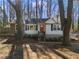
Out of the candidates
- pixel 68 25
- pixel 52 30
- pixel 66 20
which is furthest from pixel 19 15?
pixel 52 30

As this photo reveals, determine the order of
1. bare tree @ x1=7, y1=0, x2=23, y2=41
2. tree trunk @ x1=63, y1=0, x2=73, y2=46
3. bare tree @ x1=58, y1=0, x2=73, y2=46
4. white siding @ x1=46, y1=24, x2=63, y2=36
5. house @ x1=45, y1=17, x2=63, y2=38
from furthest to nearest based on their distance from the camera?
1. white siding @ x1=46, y1=24, x2=63, y2=36
2. house @ x1=45, y1=17, x2=63, y2=38
3. bare tree @ x1=7, y1=0, x2=23, y2=41
4. bare tree @ x1=58, y1=0, x2=73, y2=46
5. tree trunk @ x1=63, y1=0, x2=73, y2=46

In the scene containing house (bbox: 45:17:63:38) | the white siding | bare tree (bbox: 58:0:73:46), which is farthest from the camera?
the white siding

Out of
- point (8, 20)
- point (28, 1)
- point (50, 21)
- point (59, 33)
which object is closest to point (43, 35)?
point (59, 33)

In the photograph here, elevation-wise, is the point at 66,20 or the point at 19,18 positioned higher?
the point at 19,18

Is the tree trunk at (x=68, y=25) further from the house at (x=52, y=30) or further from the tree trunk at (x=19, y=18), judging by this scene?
the house at (x=52, y=30)

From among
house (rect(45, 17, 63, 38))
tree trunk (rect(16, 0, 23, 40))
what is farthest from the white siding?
tree trunk (rect(16, 0, 23, 40))

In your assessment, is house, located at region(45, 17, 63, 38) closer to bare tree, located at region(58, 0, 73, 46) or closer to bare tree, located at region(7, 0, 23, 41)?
bare tree, located at region(7, 0, 23, 41)

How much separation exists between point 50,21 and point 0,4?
68.6 ft

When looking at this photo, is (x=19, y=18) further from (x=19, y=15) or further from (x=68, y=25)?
(x=68, y=25)

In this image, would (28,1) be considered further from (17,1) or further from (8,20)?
(17,1)

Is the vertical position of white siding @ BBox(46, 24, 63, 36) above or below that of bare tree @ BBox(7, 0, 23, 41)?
below

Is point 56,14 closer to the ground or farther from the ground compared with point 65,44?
farther from the ground

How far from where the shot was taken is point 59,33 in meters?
38.5

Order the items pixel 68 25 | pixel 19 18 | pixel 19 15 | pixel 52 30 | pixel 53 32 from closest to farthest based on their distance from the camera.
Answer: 1. pixel 68 25
2. pixel 19 15
3. pixel 19 18
4. pixel 53 32
5. pixel 52 30
